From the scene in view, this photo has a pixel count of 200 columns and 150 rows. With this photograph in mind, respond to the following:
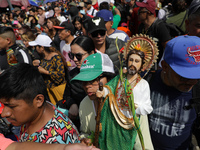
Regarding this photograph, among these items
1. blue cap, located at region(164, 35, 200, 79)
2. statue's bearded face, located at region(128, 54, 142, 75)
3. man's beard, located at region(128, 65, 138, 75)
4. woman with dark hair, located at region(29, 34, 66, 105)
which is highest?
blue cap, located at region(164, 35, 200, 79)

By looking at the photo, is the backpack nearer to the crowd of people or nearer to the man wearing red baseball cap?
the man wearing red baseball cap

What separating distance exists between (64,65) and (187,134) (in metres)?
2.56

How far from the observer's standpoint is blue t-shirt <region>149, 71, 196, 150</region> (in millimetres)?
1481

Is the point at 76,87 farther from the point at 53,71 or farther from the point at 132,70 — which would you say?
the point at 53,71

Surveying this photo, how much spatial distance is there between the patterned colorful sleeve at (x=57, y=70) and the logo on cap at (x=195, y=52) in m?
2.47

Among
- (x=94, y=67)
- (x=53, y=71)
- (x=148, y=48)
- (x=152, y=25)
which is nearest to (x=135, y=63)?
(x=148, y=48)

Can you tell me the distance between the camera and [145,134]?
1.58 metres

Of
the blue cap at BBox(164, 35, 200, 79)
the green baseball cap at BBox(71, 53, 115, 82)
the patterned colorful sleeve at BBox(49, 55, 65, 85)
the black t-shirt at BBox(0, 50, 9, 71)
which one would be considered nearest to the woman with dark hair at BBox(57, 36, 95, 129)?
the green baseball cap at BBox(71, 53, 115, 82)

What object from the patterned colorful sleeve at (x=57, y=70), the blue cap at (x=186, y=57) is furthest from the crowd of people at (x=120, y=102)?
the patterned colorful sleeve at (x=57, y=70)

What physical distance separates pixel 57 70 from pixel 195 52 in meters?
2.56

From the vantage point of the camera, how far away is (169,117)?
1.51 metres

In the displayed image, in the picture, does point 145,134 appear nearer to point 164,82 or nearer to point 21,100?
point 164,82

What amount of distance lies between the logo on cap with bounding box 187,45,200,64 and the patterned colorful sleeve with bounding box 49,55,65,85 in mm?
2473

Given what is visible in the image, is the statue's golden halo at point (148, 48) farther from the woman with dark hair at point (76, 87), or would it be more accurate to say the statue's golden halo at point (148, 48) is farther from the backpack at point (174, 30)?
the backpack at point (174, 30)
